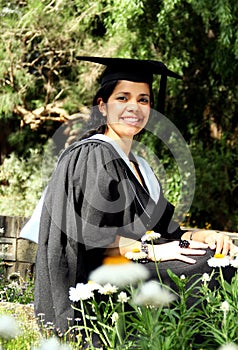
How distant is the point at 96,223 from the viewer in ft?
10.3

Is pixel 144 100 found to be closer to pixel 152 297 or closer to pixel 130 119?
pixel 130 119

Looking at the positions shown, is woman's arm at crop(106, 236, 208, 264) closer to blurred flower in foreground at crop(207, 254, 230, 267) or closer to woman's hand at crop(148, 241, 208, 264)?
woman's hand at crop(148, 241, 208, 264)

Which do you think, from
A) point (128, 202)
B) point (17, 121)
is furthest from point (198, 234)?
point (17, 121)

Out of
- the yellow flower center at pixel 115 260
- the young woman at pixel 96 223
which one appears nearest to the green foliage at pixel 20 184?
the young woman at pixel 96 223

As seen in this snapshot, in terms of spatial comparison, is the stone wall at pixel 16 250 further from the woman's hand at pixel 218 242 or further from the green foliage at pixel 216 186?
the green foliage at pixel 216 186

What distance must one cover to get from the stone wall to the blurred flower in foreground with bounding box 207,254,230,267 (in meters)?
2.53

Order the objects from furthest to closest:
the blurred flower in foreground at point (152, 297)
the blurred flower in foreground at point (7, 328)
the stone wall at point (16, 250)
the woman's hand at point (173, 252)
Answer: the stone wall at point (16, 250) → the woman's hand at point (173, 252) → the blurred flower in foreground at point (152, 297) → the blurred flower in foreground at point (7, 328)

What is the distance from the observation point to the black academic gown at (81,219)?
10.3ft

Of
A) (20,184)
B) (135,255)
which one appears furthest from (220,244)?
(20,184)

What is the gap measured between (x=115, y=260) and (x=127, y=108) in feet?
2.57

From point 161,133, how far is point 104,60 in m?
6.13

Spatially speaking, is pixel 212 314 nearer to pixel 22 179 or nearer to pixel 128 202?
pixel 128 202

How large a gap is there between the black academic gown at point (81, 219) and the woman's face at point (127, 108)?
0.63 feet

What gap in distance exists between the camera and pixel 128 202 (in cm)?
323
